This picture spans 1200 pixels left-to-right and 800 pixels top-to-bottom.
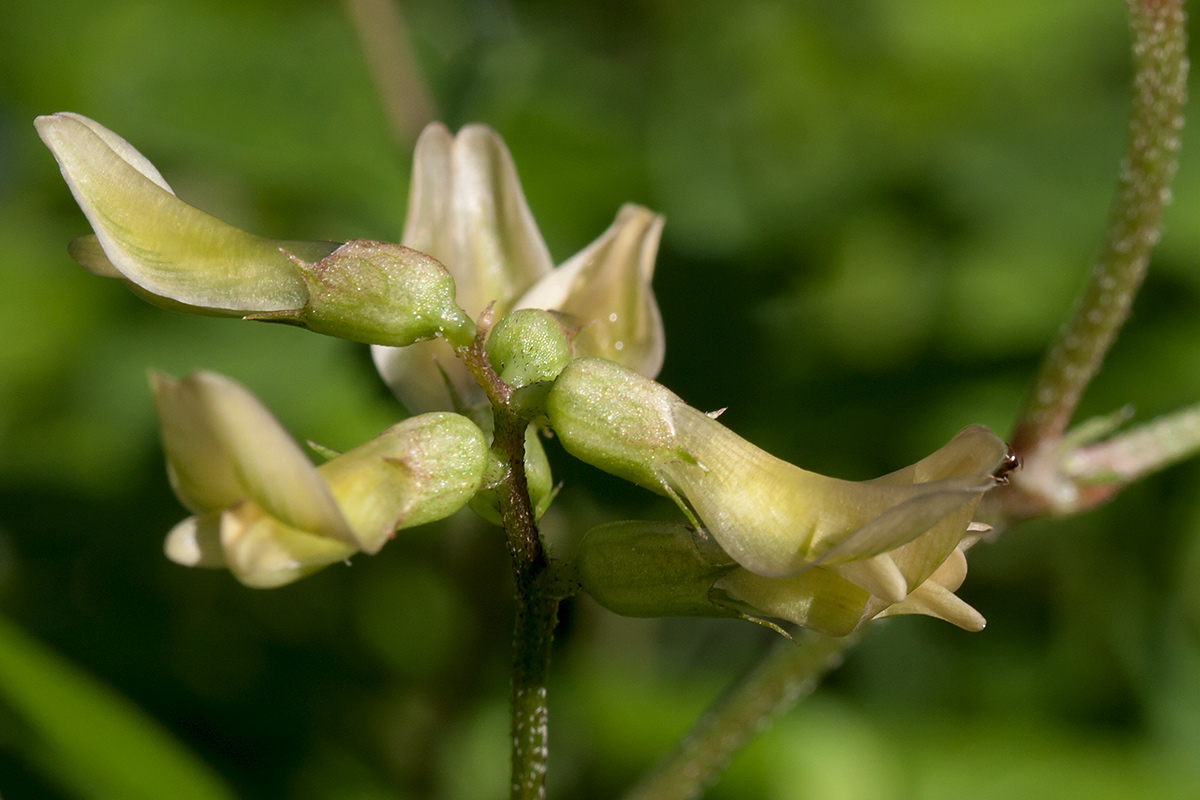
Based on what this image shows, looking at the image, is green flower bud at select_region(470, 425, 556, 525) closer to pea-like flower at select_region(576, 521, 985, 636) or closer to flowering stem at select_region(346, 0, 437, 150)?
pea-like flower at select_region(576, 521, 985, 636)

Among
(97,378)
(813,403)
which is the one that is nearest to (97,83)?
(97,378)

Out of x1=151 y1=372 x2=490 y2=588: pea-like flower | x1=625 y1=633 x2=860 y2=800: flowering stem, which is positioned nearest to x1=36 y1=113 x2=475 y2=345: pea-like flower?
x1=151 y1=372 x2=490 y2=588: pea-like flower

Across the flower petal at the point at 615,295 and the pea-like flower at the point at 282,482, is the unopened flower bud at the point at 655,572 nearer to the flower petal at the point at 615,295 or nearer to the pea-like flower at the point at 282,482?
the pea-like flower at the point at 282,482

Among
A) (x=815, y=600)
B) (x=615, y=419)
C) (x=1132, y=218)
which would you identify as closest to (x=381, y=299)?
(x=615, y=419)

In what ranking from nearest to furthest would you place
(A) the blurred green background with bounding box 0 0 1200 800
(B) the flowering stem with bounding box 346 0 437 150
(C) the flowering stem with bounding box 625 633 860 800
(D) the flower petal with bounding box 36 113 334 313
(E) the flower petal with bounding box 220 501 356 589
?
(E) the flower petal with bounding box 220 501 356 589
(D) the flower petal with bounding box 36 113 334 313
(C) the flowering stem with bounding box 625 633 860 800
(A) the blurred green background with bounding box 0 0 1200 800
(B) the flowering stem with bounding box 346 0 437 150

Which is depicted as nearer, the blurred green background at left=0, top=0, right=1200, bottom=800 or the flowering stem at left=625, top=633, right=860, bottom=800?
the flowering stem at left=625, top=633, right=860, bottom=800

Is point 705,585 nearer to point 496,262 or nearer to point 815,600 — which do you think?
point 815,600

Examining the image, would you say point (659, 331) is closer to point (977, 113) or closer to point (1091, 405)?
point (1091, 405)
